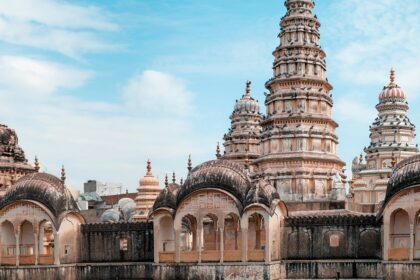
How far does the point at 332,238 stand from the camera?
3550 centimetres

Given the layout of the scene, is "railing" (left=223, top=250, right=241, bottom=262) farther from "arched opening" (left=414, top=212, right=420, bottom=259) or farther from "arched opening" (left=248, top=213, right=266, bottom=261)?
"arched opening" (left=414, top=212, right=420, bottom=259)

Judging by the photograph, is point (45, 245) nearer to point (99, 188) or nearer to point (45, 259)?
point (45, 259)

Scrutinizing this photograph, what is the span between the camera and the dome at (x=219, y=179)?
113 ft

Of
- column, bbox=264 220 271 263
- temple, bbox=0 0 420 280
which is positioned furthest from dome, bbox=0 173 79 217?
column, bbox=264 220 271 263

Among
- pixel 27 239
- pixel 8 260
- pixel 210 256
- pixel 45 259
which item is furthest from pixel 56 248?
pixel 210 256

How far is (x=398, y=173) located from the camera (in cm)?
3281

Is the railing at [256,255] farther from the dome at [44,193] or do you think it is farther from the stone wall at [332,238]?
the dome at [44,193]

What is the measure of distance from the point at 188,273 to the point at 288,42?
1902 centimetres

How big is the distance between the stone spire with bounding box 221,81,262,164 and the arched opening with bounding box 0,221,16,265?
984 inches

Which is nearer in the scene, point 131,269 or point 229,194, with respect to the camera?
point 229,194

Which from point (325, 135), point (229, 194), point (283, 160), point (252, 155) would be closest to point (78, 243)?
point (229, 194)

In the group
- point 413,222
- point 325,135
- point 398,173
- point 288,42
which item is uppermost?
point 288,42

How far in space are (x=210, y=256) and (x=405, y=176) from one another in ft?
34.5

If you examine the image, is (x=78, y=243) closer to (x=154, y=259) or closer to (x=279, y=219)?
(x=154, y=259)
